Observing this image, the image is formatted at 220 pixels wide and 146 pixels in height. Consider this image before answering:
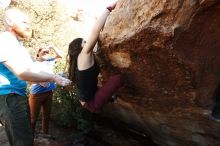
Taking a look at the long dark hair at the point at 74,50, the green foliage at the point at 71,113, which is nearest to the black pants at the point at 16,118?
the long dark hair at the point at 74,50

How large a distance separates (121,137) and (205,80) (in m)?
3.35

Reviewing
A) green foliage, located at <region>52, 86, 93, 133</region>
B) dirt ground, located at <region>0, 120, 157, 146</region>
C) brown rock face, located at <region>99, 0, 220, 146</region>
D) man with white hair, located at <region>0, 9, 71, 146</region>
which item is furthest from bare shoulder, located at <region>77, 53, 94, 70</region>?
green foliage, located at <region>52, 86, 93, 133</region>

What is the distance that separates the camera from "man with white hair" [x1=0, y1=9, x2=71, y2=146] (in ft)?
14.6

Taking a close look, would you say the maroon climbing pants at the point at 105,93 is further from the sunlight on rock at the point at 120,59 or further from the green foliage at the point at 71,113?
the green foliage at the point at 71,113

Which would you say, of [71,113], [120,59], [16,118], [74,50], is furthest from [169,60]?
[71,113]

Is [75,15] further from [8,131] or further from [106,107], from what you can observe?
[8,131]

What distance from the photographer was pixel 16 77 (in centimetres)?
476

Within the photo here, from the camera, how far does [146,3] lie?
4.30m

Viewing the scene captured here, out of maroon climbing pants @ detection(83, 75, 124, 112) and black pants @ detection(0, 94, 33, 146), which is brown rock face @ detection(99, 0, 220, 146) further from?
black pants @ detection(0, 94, 33, 146)

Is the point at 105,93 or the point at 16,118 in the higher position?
the point at 105,93

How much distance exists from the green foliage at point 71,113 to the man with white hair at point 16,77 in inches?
119

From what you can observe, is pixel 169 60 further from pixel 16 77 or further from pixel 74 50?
pixel 16 77

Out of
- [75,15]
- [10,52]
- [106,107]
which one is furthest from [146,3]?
[75,15]

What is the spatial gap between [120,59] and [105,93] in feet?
1.78
